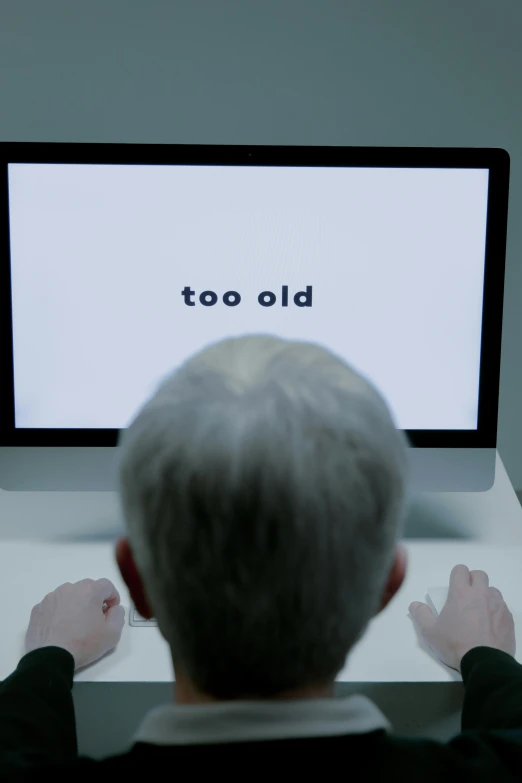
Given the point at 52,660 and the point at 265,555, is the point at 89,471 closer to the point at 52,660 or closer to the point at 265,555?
the point at 52,660

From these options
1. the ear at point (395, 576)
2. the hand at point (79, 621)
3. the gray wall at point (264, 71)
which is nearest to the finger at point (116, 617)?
the hand at point (79, 621)

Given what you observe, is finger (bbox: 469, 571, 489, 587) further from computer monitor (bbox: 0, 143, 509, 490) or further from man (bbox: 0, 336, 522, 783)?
man (bbox: 0, 336, 522, 783)

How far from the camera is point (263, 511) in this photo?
20.2 inches

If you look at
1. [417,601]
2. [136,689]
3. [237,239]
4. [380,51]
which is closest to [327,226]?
[237,239]

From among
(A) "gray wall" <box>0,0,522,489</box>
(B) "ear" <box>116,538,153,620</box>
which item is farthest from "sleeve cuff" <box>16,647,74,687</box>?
(A) "gray wall" <box>0,0,522,489</box>

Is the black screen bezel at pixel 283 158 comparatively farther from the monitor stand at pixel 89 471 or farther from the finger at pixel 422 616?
the finger at pixel 422 616

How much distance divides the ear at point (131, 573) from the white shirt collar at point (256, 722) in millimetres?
121

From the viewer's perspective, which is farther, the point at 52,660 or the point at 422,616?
the point at 422,616

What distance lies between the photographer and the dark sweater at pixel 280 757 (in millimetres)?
538

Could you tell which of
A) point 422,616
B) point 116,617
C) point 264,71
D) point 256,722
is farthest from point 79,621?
point 264,71

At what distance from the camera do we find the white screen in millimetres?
1106

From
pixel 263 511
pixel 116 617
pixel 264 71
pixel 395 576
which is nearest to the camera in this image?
pixel 263 511

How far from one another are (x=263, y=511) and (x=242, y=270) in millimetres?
658

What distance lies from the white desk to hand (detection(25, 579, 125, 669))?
0.02 m
